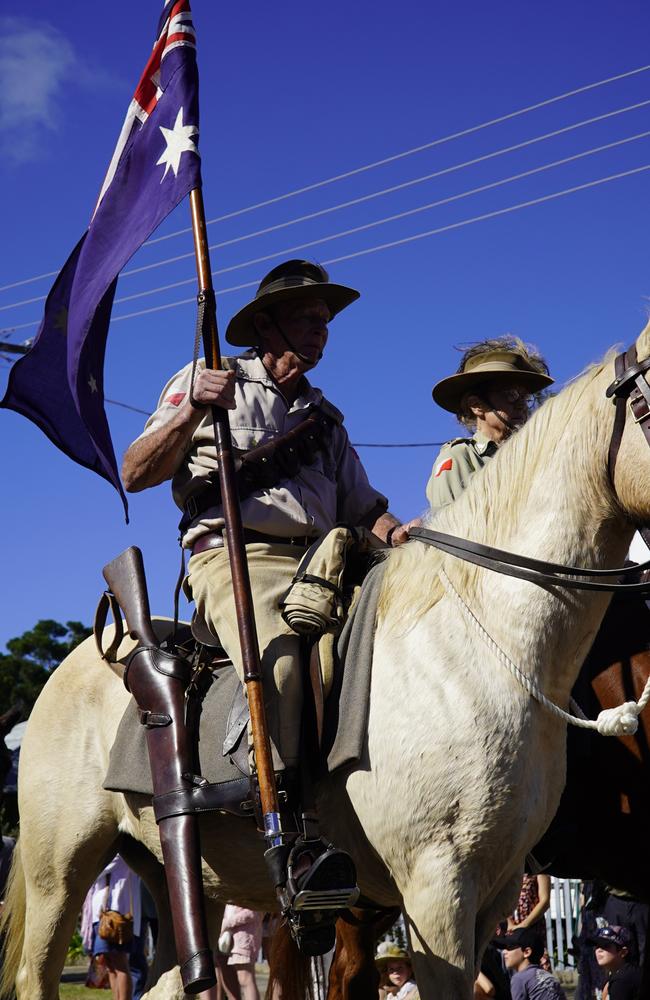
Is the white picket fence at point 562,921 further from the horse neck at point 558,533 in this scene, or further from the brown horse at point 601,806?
the horse neck at point 558,533

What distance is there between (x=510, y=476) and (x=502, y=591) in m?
0.45

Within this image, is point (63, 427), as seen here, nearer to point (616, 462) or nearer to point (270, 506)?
point (270, 506)

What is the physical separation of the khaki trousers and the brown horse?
5.51 feet

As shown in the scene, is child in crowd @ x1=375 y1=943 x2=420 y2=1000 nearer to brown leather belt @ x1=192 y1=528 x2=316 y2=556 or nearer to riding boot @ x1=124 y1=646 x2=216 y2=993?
riding boot @ x1=124 y1=646 x2=216 y2=993

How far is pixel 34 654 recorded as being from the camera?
38.1 m

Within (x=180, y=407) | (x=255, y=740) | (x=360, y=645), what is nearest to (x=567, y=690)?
(x=360, y=645)

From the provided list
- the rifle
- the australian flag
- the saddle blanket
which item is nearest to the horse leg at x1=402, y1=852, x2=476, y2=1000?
the saddle blanket

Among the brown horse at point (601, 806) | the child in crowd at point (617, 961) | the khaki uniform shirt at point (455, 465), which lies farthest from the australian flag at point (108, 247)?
the child in crowd at point (617, 961)

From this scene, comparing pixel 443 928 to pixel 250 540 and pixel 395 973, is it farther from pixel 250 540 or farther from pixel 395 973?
pixel 395 973

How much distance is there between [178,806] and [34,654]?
114ft

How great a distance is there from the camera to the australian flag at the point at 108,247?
492 centimetres

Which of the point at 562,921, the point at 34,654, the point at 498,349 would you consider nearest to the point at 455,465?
the point at 498,349

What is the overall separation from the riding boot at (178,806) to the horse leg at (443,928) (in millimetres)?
1020

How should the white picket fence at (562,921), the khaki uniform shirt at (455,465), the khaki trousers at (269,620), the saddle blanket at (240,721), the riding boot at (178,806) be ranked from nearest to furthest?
the saddle blanket at (240,721)
the khaki trousers at (269,620)
the riding boot at (178,806)
the khaki uniform shirt at (455,465)
the white picket fence at (562,921)
